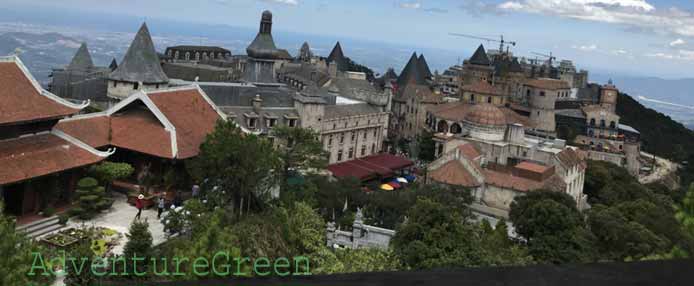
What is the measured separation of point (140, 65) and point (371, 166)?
664 inches

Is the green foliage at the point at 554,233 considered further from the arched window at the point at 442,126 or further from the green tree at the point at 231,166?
the arched window at the point at 442,126

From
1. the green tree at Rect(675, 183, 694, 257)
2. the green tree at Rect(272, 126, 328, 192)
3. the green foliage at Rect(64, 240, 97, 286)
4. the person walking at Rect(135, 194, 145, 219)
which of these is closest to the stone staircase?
the person walking at Rect(135, 194, 145, 219)

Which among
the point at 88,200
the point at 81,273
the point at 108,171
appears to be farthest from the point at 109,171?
the point at 81,273

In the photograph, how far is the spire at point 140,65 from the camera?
36781mm

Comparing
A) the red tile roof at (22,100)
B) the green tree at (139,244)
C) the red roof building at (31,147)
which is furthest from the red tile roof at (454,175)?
the green tree at (139,244)

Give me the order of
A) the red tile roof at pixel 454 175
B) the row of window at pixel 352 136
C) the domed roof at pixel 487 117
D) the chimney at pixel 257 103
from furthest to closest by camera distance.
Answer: the row of window at pixel 352 136
the domed roof at pixel 487 117
the chimney at pixel 257 103
the red tile roof at pixel 454 175

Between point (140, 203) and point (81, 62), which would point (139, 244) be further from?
point (81, 62)

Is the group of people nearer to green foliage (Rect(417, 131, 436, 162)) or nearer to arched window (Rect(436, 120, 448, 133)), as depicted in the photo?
green foliage (Rect(417, 131, 436, 162))

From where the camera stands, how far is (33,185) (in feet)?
60.7

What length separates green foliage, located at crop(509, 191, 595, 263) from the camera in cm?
2181

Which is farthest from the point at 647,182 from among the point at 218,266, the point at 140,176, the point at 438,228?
the point at 218,266

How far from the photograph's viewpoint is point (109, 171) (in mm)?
21031

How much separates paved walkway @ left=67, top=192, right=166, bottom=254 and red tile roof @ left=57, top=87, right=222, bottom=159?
7.93 ft

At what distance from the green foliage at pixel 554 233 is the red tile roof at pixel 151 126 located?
13231mm
